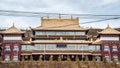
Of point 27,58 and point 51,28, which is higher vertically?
point 51,28

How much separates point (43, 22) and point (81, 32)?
9.81 metres

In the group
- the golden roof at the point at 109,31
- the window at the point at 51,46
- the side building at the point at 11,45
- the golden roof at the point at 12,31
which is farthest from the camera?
the golden roof at the point at 109,31

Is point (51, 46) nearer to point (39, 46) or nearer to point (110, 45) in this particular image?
point (39, 46)

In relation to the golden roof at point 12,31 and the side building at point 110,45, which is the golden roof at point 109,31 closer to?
the side building at point 110,45

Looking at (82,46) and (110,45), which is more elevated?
(110,45)

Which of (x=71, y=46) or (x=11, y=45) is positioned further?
(x=71, y=46)

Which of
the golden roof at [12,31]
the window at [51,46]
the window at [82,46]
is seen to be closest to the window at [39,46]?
the window at [51,46]

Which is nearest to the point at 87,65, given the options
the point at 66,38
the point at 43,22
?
the point at 66,38

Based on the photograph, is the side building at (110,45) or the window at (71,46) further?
the window at (71,46)

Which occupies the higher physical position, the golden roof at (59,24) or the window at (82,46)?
the golden roof at (59,24)

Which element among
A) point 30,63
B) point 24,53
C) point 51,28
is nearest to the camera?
point 30,63

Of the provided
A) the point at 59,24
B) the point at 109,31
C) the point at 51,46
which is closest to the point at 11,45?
the point at 51,46

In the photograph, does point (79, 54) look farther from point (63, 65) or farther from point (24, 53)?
point (24, 53)

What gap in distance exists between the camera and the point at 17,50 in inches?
2223
